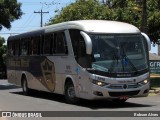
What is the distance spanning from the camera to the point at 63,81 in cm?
1870

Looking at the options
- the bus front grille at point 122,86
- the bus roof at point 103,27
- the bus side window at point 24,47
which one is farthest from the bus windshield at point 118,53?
the bus side window at point 24,47

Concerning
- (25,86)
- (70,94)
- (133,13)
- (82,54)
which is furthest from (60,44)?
(133,13)

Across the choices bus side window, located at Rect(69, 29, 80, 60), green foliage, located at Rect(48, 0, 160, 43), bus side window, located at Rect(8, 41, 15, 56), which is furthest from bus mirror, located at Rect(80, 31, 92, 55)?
green foliage, located at Rect(48, 0, 160, 43)

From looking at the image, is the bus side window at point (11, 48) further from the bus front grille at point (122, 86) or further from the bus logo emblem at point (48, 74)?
the bus front grille at point (122, 86)

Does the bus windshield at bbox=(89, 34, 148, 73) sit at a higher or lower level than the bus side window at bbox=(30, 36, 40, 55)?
higher

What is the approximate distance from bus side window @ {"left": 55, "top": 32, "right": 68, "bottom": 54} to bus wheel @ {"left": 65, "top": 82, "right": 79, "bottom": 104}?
132 centimetres

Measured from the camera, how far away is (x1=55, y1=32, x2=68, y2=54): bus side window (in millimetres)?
18398

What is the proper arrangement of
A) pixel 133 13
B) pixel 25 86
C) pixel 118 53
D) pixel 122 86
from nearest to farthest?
pixel 122 86, pixel 118 53, pixel 25 86, pixel 133 13

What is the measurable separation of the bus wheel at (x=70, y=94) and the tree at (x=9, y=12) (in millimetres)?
14930

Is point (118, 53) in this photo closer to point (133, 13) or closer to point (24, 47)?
point (24, 47)

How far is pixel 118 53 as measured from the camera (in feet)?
54.1

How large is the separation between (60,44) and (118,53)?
3190 mm

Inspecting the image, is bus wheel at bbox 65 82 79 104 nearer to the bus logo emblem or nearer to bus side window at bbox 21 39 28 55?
the bus logo emblem

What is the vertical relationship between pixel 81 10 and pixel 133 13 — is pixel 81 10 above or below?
below
